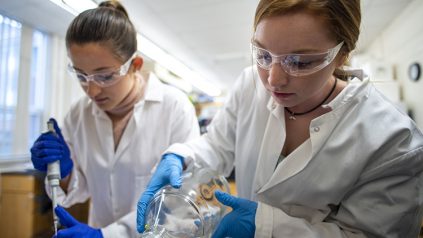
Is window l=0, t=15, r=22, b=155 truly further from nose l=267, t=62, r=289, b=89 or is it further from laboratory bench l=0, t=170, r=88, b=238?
nose l=267, t=62, r=289, b=89

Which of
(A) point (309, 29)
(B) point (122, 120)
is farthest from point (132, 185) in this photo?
(A) point (309, 29)

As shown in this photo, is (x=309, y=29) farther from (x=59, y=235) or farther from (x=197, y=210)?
(x=59, y=235)

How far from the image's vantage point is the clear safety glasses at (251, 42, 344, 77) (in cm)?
60

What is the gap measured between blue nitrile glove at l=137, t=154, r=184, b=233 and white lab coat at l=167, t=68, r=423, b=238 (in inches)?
1.7

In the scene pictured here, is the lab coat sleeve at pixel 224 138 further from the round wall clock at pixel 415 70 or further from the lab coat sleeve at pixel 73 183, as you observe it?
the round wall clock at pixel 415 70

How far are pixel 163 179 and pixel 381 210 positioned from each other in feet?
2.11

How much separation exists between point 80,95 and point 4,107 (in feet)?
1.53

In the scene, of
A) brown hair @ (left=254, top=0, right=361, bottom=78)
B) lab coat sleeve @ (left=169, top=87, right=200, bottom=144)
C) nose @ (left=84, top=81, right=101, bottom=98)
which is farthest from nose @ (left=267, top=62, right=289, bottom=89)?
nose @ (left=84, top=81, right=101, bottom=98)

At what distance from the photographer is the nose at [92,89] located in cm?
84

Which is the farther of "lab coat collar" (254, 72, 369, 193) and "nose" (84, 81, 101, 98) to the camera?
"nose" (84, 81, 101, 98)

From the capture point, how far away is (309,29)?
22.6 inches

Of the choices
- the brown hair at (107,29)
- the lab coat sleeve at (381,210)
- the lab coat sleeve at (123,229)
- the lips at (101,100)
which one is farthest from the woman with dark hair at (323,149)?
the brown hair at (107,29)

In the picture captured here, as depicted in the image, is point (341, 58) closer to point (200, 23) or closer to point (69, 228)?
point (69, 228)

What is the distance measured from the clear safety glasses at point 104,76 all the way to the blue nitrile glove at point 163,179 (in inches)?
13.6
